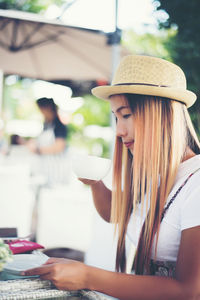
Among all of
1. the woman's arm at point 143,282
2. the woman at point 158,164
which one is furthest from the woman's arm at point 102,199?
the woman's arm at point 143,282

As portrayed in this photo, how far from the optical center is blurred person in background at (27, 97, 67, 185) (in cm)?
503

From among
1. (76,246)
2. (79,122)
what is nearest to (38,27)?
(76,246)

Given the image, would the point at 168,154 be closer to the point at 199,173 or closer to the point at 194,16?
the point at 199,173

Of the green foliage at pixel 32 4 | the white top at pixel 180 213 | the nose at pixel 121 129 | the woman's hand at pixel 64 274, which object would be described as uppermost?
the green foliage at pixel 32 4

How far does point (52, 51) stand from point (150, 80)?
4642 millimetres

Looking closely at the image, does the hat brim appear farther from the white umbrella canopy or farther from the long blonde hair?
the white umbrella canopy

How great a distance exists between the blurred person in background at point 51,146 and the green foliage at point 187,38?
2.05 meters

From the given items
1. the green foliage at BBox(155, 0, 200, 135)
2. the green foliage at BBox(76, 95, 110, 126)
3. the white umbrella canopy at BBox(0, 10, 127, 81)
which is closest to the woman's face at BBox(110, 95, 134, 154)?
the green foliage at BBox(155, 0, 200, 135)

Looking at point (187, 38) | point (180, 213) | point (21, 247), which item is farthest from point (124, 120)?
point (187, 38)

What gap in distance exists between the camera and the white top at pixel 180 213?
3.92 ft

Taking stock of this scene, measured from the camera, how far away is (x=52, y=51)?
5.80 metres

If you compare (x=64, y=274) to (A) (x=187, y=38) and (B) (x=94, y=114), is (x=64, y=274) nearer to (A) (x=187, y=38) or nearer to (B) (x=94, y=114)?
(A) (x=187, y=38)

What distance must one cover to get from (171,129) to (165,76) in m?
0.22

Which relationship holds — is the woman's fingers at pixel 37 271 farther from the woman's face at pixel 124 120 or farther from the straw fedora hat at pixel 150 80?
the straw fedora hat at pixel 150 80
